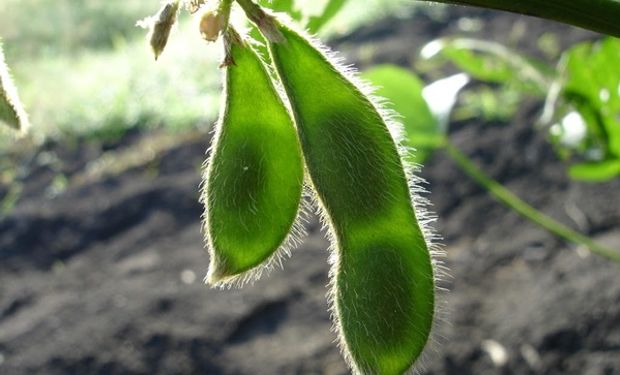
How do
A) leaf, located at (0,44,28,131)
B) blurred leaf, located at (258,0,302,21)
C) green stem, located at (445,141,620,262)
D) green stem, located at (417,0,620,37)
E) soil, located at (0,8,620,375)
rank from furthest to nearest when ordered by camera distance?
soil, located at (0,8,620,375) < green stem, located at (445,141,620,262) < blurred leaf, located at (258,0,302,21) < leaf, located at (0,44,28,131) < green stem, located at (417,0,620,37)

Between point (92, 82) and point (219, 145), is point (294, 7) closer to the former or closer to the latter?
point (219, 145)

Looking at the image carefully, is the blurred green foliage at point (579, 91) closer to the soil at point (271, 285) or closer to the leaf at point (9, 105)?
the soil at point (271, 285)

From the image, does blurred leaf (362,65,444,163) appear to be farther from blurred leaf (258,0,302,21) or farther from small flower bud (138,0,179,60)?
small flower bud (138,0,179,60)

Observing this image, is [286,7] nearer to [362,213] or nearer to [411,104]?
[362,213]

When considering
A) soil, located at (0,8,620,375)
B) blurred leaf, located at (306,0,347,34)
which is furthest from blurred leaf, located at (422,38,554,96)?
soil, located at (0,8,620,375)

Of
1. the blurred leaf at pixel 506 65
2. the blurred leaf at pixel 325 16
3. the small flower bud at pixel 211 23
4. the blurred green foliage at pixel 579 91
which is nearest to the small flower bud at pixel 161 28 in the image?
the small flower bud at pixel 211 23

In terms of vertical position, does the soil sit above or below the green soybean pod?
below

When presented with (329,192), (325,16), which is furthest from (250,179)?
(325,16)
